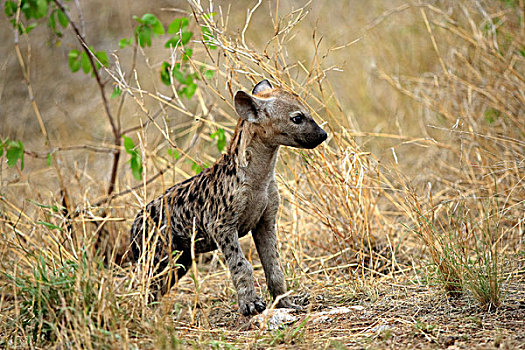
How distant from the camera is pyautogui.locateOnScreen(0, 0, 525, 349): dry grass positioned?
3.53m

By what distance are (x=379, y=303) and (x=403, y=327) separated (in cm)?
59

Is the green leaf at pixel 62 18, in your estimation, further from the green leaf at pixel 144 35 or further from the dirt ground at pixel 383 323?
the dirt ground at pixel 383 323

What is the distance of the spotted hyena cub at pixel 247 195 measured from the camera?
13.9 ft

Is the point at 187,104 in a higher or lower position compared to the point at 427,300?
higher

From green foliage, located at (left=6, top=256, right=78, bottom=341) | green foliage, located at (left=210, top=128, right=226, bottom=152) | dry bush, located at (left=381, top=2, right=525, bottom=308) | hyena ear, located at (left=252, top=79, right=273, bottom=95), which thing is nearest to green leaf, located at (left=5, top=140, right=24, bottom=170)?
green foliage, located at (left=210, top=128, right=226, bottom=152)

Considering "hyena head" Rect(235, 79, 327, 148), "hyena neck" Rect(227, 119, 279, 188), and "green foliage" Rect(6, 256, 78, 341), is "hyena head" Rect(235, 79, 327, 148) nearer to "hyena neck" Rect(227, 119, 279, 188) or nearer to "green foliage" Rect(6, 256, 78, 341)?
"hyena neck" Rect(227, 119, 279, 188)

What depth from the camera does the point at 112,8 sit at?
13305mm

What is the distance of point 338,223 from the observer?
18.4 feet

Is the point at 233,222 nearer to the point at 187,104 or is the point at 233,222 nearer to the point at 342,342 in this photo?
the point at 342,342

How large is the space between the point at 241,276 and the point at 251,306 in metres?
0.22

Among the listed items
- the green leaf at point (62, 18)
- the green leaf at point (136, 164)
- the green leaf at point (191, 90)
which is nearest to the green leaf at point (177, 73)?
the green leaf at point (191, 90)

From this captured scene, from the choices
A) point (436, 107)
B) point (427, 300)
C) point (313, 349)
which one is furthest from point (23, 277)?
point (436, 107)

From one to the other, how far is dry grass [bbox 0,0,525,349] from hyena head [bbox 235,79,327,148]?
61cm

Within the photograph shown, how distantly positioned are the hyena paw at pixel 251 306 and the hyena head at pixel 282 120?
113cm
